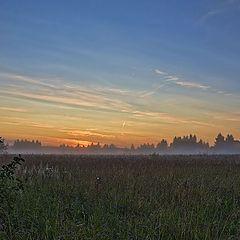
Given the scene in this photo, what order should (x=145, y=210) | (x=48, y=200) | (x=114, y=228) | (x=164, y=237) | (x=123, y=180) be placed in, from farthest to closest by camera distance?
(x=123, y=180), (x=48, y=200), (x=145, y=210), (x=114, y=228), (x=164, y=237)

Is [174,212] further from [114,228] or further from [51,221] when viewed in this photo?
[51,221]

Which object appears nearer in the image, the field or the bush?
the field

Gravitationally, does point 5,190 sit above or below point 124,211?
above

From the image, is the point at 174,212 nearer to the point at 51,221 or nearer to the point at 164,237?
the point at 164,237

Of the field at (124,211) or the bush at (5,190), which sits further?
the bush at (5,190)

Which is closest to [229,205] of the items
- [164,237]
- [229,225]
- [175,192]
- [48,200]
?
[175,192]

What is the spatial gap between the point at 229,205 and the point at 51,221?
4953 mm

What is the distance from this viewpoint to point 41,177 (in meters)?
14.7

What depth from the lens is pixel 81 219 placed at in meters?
8.83

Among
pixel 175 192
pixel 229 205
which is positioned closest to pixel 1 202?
pixel 175 192

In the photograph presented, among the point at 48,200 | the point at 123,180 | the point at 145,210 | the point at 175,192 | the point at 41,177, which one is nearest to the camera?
the point at 145,210

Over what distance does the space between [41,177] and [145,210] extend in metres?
6.28

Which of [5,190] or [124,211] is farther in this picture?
[124,211]

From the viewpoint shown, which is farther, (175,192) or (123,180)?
(123,180)
